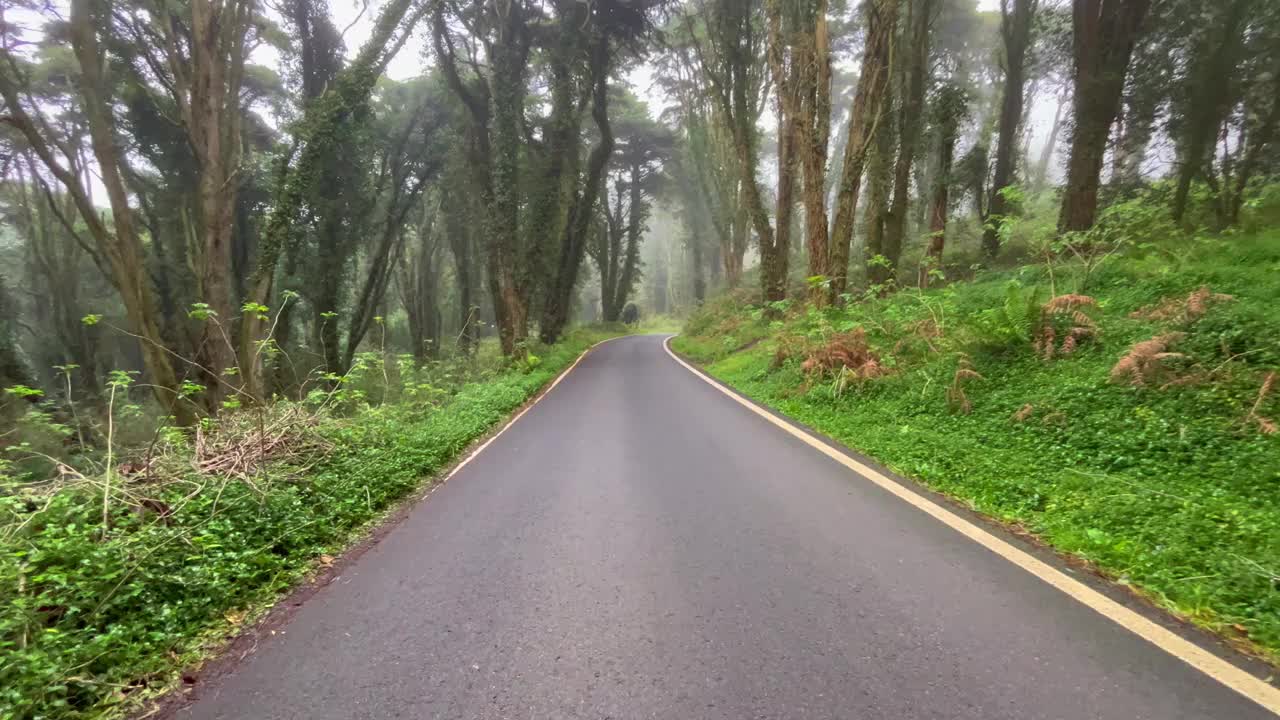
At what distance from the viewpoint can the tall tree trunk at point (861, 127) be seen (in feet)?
34.1

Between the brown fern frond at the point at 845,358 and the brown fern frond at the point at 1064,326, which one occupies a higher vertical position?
the brown fern frond at the point at 1064,326

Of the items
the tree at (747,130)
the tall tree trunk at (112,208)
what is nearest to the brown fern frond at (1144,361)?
the tree at (747,130)

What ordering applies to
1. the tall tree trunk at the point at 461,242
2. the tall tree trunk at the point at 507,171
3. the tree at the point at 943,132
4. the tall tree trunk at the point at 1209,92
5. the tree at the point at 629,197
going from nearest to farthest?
the tall tree trunk at the point at 1209,92 < the tree at the point at 943,132 < the tall tree trunk at the point at 507,171 < the tall tree trunk at the point at 461,242 < the tree at the point at 629,197

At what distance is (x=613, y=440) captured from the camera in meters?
6.27

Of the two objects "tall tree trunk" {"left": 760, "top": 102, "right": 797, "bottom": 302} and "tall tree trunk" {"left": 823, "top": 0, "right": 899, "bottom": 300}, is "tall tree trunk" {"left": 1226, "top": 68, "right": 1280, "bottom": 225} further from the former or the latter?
"tall tree trunk" {"left": 760, "top": 102, "right": 797, "bottom": 302}

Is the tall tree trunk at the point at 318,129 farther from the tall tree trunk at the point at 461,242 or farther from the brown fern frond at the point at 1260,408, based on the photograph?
the brown fern frond at the point at 1260,408

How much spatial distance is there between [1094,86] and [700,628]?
14.6 m

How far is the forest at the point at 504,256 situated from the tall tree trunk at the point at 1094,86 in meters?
0.07

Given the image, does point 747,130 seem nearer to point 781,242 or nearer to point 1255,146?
point 781,242

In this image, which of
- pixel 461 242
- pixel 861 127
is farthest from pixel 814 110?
Answer: pixel 461 242

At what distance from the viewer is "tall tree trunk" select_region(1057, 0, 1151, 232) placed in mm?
10398

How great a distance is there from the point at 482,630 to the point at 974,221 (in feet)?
74.9

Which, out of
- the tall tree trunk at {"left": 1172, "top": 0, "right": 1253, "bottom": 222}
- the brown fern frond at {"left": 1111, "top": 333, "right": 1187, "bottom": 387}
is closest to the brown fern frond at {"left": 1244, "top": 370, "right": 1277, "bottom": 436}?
the brown fern frond at {"left": 1111, "top": 333, "right": 1187, "bottom": 387}

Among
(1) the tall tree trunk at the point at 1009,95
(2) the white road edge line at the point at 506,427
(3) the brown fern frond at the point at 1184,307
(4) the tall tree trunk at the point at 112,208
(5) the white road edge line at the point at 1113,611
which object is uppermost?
(1) the tall tree trunk at the point at 1009,95
